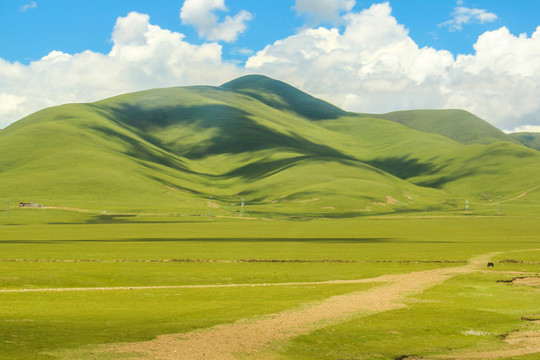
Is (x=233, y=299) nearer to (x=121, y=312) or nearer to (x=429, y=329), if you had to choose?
(x=121, y=312)

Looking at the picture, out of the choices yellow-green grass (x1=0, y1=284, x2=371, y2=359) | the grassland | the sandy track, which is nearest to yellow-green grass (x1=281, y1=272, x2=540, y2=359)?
the grassland

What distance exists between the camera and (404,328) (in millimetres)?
32156

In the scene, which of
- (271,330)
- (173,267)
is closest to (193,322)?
(271,330)

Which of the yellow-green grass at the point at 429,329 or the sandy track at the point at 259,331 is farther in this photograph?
the yellow-green grass at the point at 429,329

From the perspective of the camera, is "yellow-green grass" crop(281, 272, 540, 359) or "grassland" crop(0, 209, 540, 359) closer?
"yellow-green grass" crop(281, 272, 540, 359)

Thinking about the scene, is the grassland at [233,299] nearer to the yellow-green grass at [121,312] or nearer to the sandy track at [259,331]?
the yellow-green grass at [121,312]

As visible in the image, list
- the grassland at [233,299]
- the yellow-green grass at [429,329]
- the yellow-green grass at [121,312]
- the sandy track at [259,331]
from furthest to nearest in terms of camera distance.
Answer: the grassland at [233,299]
the yellow-green grass at [121,312]
the yellow-green grass at [429,329]
the sandy track at [259,331]

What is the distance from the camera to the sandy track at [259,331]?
26.2m

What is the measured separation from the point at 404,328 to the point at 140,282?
26669 millimetres

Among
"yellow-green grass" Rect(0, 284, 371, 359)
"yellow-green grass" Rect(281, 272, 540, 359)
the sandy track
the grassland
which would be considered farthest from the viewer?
the grassland

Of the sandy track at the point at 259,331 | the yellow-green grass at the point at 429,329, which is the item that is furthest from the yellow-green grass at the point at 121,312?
the yellow-green grass at the point at 429,329

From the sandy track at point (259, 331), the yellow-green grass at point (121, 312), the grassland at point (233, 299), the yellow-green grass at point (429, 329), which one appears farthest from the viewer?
the grassland at point (233, 299)

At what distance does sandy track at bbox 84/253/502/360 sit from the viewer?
85.9 ft

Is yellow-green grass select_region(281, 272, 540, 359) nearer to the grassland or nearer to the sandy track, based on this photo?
the grassland
